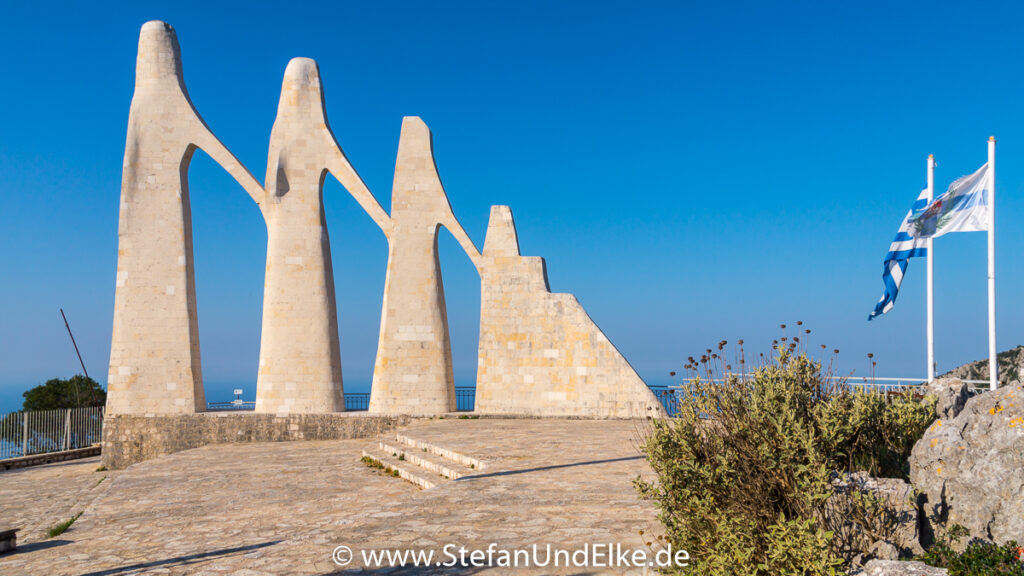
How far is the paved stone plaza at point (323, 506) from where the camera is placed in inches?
241

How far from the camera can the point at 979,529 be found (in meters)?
4.37

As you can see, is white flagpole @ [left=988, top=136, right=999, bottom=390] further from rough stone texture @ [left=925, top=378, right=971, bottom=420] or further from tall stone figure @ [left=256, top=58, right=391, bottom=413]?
→ tall stone figure @ [left=256, top=58, right=391, bottom=413]

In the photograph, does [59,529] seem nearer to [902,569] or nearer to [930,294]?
[902,569]

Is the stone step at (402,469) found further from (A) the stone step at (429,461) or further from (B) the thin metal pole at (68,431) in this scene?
(B) the thin metal pole at (68,431)

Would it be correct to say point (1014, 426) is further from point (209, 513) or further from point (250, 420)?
point (250, 420)

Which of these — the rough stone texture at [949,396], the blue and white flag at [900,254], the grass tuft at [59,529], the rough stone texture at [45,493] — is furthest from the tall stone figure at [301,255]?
the rough stone texture at [949,396]

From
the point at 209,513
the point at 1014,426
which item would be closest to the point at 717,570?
the point at 1014,426

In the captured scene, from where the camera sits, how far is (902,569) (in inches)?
147

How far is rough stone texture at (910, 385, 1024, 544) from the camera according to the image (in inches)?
171

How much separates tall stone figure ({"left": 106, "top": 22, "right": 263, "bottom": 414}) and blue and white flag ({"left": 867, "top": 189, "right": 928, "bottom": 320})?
13691 millimetres

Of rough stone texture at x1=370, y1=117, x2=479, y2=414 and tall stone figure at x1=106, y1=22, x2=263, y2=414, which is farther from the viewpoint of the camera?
rough stone texture at x1=370, y1=117, x2=479, y2=414

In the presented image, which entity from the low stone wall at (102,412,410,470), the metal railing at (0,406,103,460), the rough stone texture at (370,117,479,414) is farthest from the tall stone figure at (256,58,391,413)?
the metal railing at (0,406,103,460)

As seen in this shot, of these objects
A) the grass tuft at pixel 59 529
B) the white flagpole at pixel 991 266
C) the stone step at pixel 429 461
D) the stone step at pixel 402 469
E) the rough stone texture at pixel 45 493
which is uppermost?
the white flagpole at pixel 991 266

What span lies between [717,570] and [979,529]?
1.59 meters
